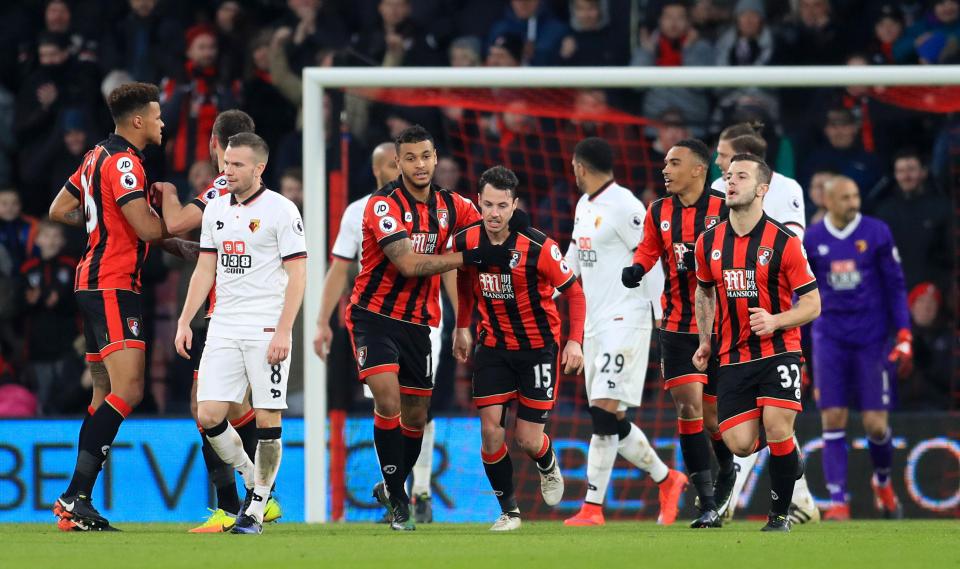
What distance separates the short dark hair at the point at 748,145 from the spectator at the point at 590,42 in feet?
15.0

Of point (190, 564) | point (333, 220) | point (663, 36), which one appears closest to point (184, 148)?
point (333, 220)

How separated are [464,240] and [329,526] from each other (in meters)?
2.09

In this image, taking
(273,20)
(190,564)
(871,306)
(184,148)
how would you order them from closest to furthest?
(190,564), (871,306), (184,148), (273,20)

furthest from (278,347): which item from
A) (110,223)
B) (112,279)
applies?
(110,223)

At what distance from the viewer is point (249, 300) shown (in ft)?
25.8

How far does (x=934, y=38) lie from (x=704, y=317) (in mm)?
5857

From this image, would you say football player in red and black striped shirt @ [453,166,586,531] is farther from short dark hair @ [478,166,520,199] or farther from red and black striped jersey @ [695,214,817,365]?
red and black striped jersey @ [695,214,817,365]

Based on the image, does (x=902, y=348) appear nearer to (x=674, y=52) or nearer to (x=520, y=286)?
(x=520, y=286)

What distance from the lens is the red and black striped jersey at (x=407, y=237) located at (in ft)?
27.3

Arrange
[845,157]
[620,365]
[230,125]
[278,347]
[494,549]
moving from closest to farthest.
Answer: [494,549] < [278,347] < [230,125] < [620,365] < [845,157]

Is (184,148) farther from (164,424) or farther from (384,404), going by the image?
(384,404)

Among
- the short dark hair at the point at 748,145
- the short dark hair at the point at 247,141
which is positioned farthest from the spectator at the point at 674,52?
the short dark hair at the point at 247,141

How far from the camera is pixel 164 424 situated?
11.3 meters

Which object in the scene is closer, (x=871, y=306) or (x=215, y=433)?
(x=215, y=433)
